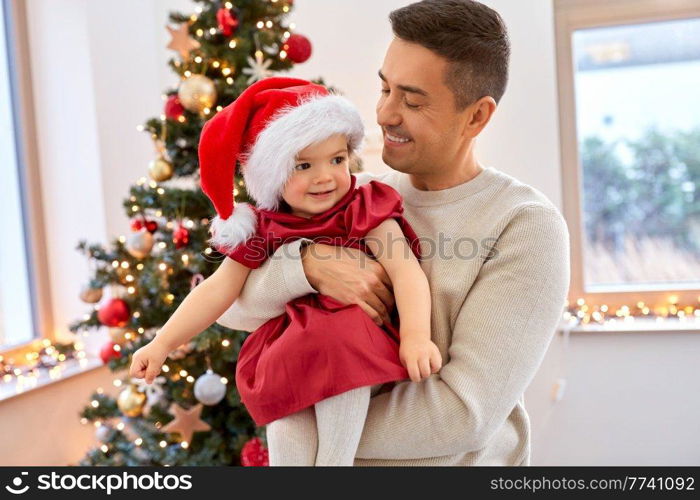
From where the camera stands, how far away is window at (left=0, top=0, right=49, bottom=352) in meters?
3.10

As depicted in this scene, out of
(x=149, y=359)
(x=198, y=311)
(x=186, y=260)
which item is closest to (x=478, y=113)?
(x=198, y=311)

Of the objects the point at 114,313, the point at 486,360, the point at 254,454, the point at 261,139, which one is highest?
the point at 261,139

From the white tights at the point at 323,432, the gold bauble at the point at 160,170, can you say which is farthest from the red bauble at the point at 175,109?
the white tights at the point at 323,432

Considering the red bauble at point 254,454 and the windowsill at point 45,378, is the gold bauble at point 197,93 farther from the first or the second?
the windowsill at point 45,378

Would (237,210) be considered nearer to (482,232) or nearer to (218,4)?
(482,232)

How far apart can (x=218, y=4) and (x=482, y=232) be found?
1.71m

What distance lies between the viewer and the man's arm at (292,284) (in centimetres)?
118

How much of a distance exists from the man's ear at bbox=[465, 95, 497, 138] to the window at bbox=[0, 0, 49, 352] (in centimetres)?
251

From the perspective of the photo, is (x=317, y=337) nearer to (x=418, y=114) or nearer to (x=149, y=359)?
(x=149, y=359)

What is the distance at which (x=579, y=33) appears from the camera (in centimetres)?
337

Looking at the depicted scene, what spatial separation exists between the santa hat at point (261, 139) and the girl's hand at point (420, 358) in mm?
357

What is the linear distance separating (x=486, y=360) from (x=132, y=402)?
1.81 metres

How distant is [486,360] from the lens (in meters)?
1.12

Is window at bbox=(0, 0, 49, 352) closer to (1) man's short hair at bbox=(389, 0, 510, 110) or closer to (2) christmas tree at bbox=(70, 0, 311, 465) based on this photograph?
(2) christmas tree at bbox=(70, 0, 311, 465)
